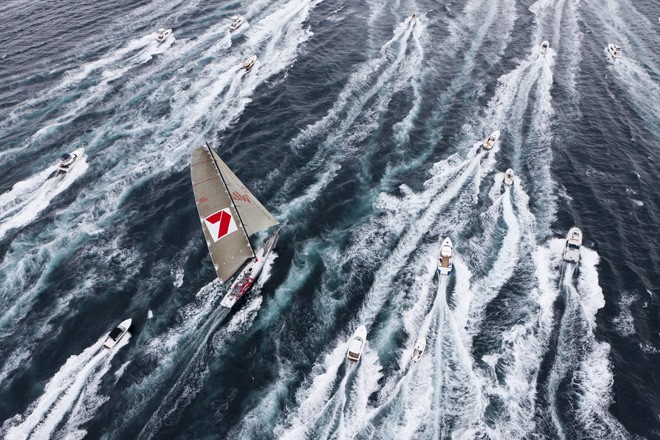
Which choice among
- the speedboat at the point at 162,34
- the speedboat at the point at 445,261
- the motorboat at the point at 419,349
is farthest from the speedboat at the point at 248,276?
the speedboat at the point at 162,34

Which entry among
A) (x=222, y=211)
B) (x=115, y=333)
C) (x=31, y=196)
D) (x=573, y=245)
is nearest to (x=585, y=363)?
(x=573, y=245)

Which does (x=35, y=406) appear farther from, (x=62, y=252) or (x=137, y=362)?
(x=62, y=252)

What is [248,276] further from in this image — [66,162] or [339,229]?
[66,162]

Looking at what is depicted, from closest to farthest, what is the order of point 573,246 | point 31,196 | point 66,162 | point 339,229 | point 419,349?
point 419,349 < point 573,246 < point 339,229 < point 31,196 < point 66,162

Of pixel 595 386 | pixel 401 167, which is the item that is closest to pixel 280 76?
pixel 401 167

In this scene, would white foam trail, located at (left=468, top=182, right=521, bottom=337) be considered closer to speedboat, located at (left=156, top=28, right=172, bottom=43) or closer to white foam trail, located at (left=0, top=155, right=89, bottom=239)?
white foam trail, located at (left=0, top=155, right=89, bottom=239)

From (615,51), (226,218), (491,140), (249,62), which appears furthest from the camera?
(615,51)
